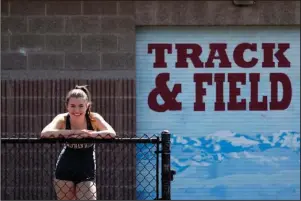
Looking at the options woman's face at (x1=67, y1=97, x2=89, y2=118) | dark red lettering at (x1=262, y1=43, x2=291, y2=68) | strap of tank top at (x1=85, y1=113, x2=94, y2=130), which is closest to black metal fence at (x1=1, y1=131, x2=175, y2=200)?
dark red lettering at (x1=262, y1=43, x2=291, y2=68)

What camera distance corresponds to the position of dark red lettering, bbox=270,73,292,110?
9.56 meters

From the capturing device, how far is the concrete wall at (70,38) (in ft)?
30.2

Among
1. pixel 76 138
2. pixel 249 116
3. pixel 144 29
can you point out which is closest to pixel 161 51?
pixel 144 29

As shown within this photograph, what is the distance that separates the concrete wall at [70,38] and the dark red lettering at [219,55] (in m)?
0.94

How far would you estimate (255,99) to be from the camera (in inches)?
376

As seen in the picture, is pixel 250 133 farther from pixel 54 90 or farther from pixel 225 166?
pixel 54 90

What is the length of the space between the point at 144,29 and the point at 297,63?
7.52 feet

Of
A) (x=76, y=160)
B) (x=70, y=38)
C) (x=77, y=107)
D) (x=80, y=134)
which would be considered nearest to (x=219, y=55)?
(x=70, y=38)

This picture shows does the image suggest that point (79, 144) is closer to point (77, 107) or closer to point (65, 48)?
point (77, 107)

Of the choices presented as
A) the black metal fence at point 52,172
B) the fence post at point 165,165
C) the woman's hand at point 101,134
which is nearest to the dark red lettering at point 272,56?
the black metal fence at point 52,172

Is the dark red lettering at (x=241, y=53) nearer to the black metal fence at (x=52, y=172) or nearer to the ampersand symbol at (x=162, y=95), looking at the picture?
the ampersand symbol at (x=162, y=95)

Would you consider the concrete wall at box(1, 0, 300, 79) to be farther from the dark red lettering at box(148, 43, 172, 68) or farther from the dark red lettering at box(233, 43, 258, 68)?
the dark red lettering at box(233, 43, 258, 68)

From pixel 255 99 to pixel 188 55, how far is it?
117 centimetres

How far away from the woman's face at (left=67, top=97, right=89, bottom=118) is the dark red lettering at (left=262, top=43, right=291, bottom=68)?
470cm
